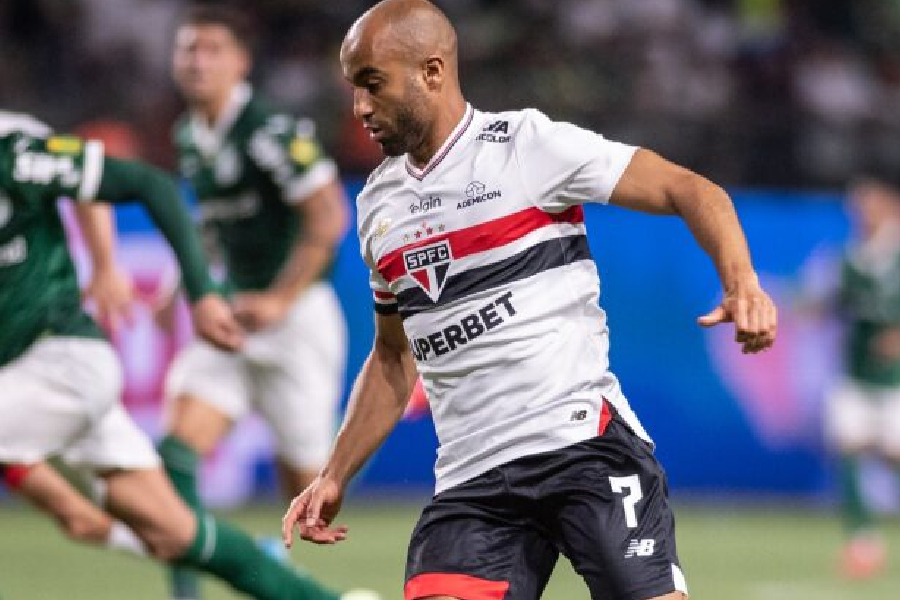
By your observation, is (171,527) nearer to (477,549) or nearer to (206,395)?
(206,395)

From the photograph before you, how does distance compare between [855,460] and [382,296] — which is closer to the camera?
[382,296]

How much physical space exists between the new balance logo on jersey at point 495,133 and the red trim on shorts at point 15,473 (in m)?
2.46

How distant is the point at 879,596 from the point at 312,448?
9.53 feet

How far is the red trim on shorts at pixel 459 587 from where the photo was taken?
430cm

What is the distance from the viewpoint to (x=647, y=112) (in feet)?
43.5

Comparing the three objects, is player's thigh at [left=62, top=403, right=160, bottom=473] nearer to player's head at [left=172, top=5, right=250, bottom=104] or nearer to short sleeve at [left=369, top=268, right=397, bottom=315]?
short sleeve at [left=369, top=268, right=397, bottom=315]

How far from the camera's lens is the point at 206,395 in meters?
7.88

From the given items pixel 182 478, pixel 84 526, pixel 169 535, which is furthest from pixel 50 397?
pixel 182 478

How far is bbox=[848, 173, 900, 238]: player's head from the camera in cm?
1116

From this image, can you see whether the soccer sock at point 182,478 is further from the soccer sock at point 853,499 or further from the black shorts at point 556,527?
the soccer sock at point 853,499

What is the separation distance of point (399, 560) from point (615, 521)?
18.0ft

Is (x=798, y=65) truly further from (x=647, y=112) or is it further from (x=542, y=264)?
(x=542, y=264)

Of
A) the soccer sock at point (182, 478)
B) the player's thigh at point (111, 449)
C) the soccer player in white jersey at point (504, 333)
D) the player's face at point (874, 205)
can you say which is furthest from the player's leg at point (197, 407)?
the player's face at point (874, 205)

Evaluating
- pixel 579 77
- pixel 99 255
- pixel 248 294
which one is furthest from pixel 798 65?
pixel 99 255
